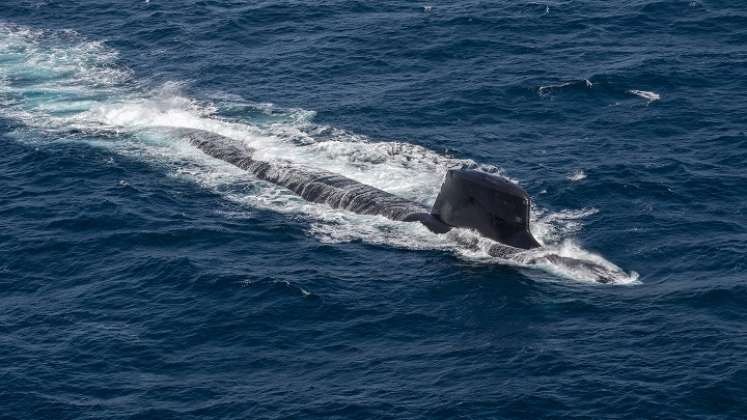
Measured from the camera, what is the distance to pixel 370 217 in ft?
270

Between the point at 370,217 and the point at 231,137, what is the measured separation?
22.1m

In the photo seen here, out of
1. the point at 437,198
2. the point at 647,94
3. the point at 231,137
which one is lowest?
the point at 231,137

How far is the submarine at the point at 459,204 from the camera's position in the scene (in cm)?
7312

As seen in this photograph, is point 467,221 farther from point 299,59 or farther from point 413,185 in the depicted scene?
point 299,59

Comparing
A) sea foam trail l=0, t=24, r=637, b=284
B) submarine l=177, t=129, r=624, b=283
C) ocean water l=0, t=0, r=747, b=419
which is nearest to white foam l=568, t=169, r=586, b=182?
ocean water l=0, t=0, r=747, b=419

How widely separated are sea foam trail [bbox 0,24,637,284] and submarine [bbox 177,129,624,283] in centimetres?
62

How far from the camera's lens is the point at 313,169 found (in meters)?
90.9

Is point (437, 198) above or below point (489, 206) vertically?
below

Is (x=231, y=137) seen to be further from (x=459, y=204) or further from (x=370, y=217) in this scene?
(x=459, y=204)

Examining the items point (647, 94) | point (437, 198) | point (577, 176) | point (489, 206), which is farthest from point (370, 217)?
point (647, 94)

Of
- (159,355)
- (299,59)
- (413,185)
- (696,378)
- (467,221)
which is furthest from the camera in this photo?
(299,59)

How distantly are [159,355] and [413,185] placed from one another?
102 ft

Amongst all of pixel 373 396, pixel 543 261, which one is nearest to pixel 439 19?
pixel 543 261

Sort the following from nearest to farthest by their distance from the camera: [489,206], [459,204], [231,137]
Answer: [489,206], [459,204], [231,137]
